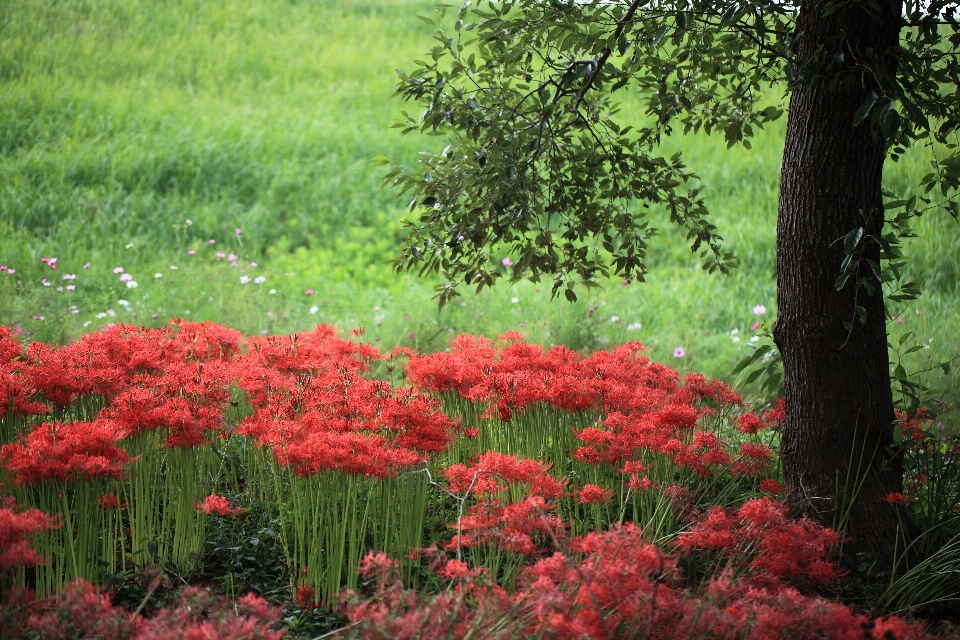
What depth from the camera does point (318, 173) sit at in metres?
10.0

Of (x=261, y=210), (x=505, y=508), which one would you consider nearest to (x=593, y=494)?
(x=505, y=508)

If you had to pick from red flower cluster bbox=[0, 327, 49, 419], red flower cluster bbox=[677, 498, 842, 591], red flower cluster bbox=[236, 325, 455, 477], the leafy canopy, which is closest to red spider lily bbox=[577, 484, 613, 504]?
red flower cluster bbox=[677, 498, 842, 591]

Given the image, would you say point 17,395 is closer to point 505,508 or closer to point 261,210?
point 505,508

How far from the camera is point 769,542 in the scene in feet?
7.63

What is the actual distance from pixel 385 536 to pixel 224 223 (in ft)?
23.0

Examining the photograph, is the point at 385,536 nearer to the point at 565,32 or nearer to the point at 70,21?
A: the point at 565,32

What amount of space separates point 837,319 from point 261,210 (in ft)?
23.8

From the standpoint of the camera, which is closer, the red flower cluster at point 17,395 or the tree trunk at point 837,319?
the red flower cluster at point 17,395

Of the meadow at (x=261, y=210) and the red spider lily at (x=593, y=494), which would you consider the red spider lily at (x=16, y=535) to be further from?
the meadow at (x=261, y=210)

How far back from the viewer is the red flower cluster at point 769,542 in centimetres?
230

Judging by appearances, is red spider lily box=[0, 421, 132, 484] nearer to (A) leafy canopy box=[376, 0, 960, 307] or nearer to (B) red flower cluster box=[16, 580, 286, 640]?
(B) red flower cluster box=[16, 580, 286, 640]

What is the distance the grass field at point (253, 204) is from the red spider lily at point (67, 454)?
3.65 metres

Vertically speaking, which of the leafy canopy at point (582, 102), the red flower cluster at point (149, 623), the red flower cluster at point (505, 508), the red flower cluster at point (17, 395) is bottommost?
the red flower cluster at point (149, 623)

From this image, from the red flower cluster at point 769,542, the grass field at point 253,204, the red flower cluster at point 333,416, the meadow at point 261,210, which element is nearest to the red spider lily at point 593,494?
the red flower cluster at point 769,542
